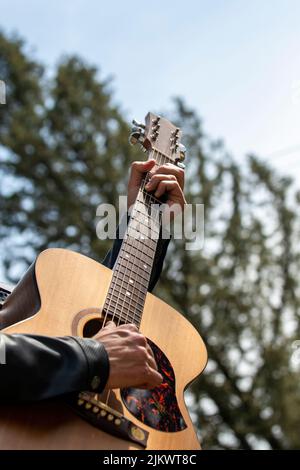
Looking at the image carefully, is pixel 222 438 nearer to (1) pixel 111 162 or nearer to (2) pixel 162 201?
(1) pixel 111 162

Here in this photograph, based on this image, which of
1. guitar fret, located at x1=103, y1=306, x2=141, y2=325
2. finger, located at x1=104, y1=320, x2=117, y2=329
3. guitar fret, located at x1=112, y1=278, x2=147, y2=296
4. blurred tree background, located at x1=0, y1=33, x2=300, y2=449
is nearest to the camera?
finger, located at x1=104, y1=320, x2=117, y2=329

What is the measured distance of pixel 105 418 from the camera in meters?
1.24

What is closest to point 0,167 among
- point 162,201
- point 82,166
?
point 82,166

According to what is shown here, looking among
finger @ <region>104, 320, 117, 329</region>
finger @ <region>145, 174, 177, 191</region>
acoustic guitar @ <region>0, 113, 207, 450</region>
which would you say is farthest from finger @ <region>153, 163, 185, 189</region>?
finger @ <region>104, 320, 117, 329</region>

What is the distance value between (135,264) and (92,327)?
0.38 metres

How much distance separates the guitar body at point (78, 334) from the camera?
3.85 feet

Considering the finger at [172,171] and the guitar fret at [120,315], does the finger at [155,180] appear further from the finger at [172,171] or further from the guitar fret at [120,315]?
the guitar fret at [120,315]

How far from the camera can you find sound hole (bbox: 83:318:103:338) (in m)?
1.49

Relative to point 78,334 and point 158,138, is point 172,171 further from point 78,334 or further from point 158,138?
point 78,334

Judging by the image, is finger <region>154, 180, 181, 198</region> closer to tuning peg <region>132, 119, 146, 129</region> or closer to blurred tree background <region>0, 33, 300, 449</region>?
tuning peg <region>132, 119, 146, 129</region>

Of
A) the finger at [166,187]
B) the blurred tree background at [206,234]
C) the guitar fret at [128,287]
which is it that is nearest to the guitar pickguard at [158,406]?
the guitar fret at [128,287]

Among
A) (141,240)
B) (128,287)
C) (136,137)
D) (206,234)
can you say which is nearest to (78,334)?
(128,287)

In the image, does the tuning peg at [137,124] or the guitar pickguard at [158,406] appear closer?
the guitar pickguard at [158,406]

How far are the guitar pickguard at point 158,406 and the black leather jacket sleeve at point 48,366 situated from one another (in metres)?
0.15
